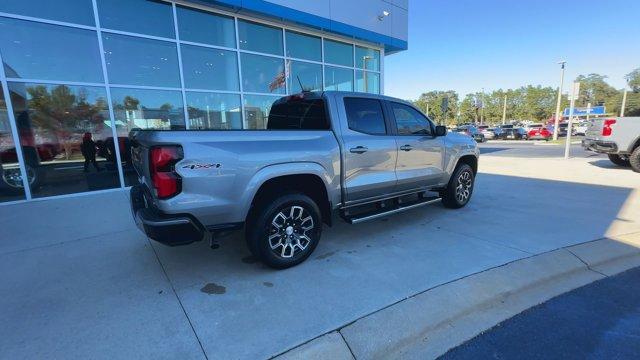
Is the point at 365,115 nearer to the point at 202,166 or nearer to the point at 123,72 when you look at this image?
the point at 202,166

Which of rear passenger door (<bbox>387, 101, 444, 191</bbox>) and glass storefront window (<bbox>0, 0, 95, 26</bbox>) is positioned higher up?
glass storefront window (<bbox>0, 0, 95, 26</bbox>)

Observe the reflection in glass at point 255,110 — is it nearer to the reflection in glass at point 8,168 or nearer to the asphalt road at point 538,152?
the reflection in glass at point 8,168

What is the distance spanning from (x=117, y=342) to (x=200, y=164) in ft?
4.81

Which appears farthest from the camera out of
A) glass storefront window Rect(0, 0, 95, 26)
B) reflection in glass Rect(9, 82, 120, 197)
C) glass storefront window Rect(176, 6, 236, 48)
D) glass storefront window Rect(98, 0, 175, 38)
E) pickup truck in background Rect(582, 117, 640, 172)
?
pickup truck in background Rect(582, 117, 640, 172)

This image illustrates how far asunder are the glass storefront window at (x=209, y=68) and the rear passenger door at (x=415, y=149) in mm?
6487

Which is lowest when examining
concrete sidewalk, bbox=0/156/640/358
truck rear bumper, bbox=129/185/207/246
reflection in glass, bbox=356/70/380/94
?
concrete sidewalk, bbox=0/156/640/358

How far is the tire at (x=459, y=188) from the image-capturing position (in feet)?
18.1

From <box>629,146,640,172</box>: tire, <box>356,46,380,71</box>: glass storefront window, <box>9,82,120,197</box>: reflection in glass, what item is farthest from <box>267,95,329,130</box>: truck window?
<box>629,146,640,172</box>: tire

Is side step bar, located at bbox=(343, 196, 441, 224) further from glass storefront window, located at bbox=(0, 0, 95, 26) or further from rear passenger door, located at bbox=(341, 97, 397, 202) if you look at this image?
glass storefront window, located at bbox=(0, 0, 95, 26)

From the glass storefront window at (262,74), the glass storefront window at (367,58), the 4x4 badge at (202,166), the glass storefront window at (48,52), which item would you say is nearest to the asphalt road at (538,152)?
the glass storefront window at (367,58)

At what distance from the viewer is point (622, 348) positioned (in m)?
2.32

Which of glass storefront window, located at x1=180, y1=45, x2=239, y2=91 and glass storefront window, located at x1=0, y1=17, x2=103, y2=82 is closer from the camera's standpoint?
glass storefront window, located at x1=0, y1=17, x2=103, y2=82

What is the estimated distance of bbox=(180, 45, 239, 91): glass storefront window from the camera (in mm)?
8891

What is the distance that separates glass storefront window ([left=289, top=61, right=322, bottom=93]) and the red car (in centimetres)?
2682
